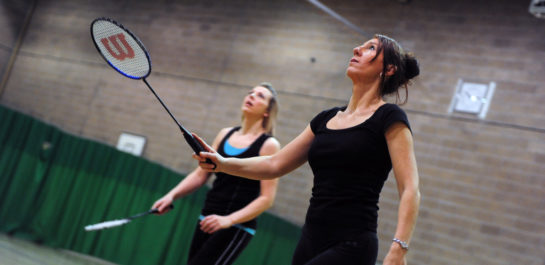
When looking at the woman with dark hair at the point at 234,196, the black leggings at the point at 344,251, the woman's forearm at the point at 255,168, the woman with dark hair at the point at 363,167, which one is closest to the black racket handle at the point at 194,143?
the woman's forearm at the point at 255,168

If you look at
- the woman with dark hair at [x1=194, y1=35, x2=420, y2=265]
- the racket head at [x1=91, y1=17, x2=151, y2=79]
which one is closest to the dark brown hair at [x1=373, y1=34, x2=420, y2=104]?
the woman with dark hair at [x1=194, y1=35, x2=420, y2=265]

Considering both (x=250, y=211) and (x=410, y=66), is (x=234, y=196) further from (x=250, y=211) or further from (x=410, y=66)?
(x=410, y=66)

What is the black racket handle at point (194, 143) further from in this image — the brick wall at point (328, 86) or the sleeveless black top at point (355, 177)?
the brick wall at point (328, 86)

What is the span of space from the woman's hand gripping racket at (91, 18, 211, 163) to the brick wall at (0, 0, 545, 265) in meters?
3.83

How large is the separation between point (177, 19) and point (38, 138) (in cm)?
396

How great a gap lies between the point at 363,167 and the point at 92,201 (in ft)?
17.9

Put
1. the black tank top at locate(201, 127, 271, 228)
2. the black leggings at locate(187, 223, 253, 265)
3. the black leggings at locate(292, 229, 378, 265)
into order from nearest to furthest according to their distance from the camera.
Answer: the black leggings at locate(292, 229, 378, 265), the black leggings at locate(187, 223, 253, 265), the black tank top at locate(201, 127, 271, 228)

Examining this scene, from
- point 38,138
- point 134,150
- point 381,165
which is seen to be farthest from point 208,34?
point 381,165

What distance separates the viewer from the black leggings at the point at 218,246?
9.32 ft

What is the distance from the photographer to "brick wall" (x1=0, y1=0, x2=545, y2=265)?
21.7 ft

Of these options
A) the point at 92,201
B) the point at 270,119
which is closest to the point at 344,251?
the point at 270,119

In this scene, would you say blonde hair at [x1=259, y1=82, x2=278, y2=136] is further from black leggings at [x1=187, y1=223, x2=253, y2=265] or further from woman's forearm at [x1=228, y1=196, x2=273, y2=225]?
black leggings at [x1=187, y1=223, x2=253, y2=265]

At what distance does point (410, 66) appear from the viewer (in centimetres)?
191

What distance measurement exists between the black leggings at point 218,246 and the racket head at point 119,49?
40.3 inches
